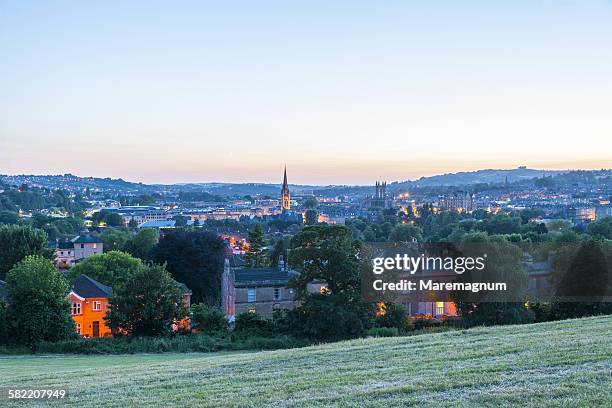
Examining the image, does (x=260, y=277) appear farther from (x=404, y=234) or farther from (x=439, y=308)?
(x=404, y=234)

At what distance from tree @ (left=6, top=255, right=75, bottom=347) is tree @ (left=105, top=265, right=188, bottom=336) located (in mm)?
2178

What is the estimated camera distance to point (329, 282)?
30719 millimetres

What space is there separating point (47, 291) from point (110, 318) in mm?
3084

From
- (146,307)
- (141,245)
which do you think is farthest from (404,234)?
(146,307)

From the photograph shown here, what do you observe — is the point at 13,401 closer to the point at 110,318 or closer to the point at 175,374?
the point at 175,374

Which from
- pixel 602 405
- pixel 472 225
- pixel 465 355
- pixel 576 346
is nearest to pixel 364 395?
pixel 602 405

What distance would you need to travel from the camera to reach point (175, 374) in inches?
546

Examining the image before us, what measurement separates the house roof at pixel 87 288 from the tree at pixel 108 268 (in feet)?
11.0

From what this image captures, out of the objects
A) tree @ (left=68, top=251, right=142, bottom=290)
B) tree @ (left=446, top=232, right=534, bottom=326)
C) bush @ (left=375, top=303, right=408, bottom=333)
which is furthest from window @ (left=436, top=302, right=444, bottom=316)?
tree @ (left=68, top=251, right=142, bottom=290)

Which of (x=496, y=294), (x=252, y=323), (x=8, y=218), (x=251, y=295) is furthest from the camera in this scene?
(x=8, y=218)

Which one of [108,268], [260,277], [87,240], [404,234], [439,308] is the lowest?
[404,234]

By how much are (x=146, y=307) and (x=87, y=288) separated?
39.3 feet

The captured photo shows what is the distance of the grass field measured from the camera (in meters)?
9.00

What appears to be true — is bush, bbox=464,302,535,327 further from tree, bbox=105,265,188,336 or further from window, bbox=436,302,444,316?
tree, bbox=105,265,188,336
